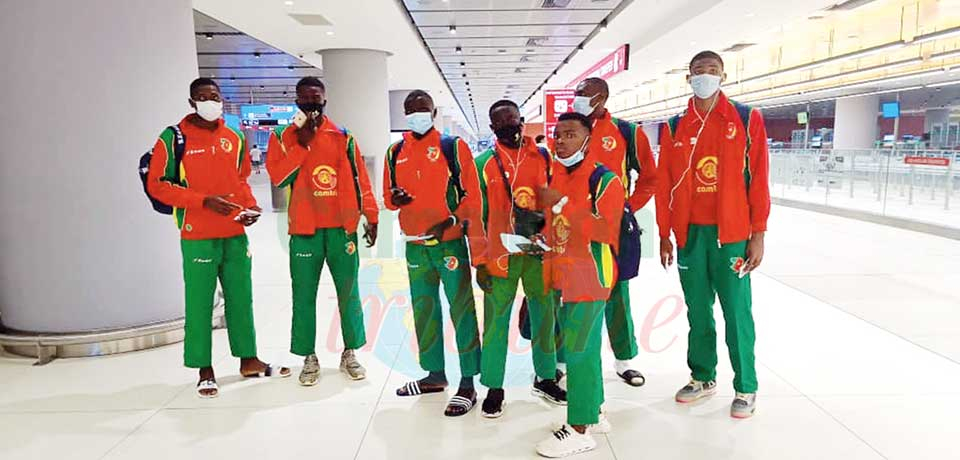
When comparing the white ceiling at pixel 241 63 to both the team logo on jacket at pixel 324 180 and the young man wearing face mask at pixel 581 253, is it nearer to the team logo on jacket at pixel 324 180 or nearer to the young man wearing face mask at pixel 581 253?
the team logo on jacket at pixel 324 180

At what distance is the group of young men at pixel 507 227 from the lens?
2.69 meters

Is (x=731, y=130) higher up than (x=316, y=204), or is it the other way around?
(x=731, y=130)

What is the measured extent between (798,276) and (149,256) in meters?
5.88

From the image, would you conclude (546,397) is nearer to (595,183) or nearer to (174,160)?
(595,183)

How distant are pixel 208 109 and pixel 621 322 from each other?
2584 millimetres

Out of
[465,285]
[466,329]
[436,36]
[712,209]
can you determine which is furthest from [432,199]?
[436,36]

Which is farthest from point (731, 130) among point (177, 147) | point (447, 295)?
point (177, 147)

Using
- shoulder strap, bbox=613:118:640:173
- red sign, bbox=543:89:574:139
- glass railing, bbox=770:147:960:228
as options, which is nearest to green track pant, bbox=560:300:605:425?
shoulder strap, bbox=613:118:640:173

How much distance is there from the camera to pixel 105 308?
4234 millimetres

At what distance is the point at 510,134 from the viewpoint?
9.80 ft

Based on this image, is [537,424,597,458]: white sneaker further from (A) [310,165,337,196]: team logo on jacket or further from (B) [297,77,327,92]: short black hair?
(B) [297,77,327,92]: short black hair

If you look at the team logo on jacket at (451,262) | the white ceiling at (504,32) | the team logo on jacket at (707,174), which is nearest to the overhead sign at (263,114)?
the white ceiling at (504,32)

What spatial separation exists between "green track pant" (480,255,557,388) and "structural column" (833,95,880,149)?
81.6 feet

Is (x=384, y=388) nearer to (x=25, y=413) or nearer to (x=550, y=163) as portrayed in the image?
(x=550, y=163)
